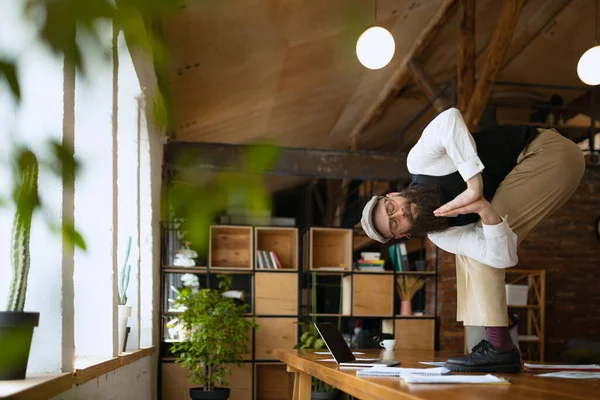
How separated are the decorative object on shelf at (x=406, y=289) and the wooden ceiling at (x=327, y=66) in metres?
1.77

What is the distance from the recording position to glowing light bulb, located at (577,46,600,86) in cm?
541

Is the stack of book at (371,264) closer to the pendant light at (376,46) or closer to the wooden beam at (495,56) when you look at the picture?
the wooden beam at (495,56)

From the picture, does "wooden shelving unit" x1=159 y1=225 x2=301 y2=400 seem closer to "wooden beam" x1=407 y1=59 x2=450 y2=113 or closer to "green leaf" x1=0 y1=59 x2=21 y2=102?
"wooden beam" x1=407 y1=59 x2=450 y2=113

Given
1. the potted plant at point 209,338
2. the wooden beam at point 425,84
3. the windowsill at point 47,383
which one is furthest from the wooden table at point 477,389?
the wooden beam at point 425,84

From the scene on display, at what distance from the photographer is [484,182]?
2.02 metres

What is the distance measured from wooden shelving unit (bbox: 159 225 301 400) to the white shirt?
414 cm

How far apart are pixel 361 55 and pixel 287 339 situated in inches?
111

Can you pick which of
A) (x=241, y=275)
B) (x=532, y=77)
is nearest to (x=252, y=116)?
(x=241, y=275)

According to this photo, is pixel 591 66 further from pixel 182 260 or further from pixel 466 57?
pixel 182 260

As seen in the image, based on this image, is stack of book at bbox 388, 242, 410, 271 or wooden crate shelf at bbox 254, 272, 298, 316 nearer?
wooden crate shelf at bbox 254, 272, 298, 316

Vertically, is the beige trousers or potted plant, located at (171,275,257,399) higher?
the beige trousers

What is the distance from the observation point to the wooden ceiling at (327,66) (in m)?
4.52

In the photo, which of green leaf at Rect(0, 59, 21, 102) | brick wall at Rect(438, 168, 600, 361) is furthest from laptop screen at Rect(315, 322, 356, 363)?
brick wall at Rect(438, 168, 600, 361)

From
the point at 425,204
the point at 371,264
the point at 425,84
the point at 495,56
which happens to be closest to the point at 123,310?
the point at 425,204
